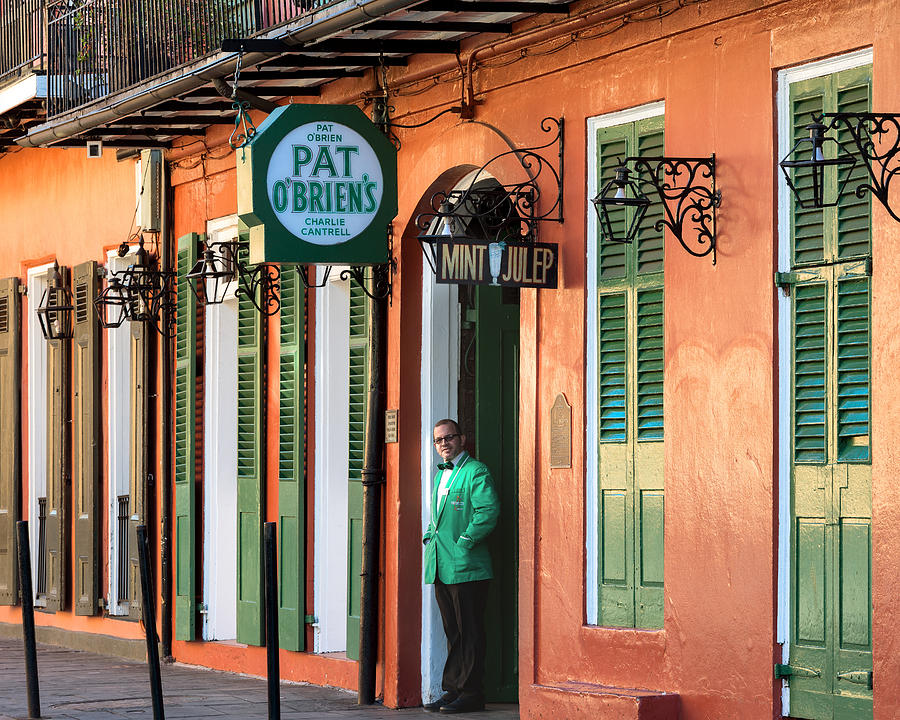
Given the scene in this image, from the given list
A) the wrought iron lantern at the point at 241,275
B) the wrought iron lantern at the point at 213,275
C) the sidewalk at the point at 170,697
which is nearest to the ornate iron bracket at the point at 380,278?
the wrought iron lantern at the point at 241,275

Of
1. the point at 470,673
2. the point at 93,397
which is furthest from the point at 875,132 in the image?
the point at 93,397

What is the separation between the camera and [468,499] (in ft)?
36.6

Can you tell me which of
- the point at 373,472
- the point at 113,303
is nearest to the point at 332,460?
the point at 373,472

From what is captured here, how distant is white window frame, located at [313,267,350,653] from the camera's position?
41.4ft

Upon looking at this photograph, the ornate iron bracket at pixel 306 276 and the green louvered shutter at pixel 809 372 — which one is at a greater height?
the ornate iron bracket at pixel 306 276

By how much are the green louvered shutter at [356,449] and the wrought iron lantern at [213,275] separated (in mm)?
1354

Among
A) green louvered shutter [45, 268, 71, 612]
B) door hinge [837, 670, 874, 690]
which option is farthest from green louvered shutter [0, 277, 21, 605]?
door hinge [837, 670, 874, 690]

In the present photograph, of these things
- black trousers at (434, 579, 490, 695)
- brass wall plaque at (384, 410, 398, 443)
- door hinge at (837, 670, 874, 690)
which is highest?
brass wall plaque at (384, 410, 398, 443)

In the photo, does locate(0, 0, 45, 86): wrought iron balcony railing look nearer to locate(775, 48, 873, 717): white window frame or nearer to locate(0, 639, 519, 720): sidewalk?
locate(0, 639, 519, 720): sidewalk

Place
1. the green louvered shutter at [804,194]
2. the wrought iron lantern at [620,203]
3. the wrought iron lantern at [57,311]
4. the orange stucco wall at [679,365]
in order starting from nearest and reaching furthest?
the orange stucco wall at [679,365], the green louvered shutter at [804,194], the wrought iron lantern at [620,203], the wrought iron lantern at [57,311]

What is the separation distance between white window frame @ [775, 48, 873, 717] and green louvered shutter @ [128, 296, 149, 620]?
287 inches

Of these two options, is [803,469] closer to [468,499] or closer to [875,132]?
[875,132]

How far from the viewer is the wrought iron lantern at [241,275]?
1307 cm

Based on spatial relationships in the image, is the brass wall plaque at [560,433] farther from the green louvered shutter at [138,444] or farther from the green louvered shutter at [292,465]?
the green louvered shutter at [138,444]
